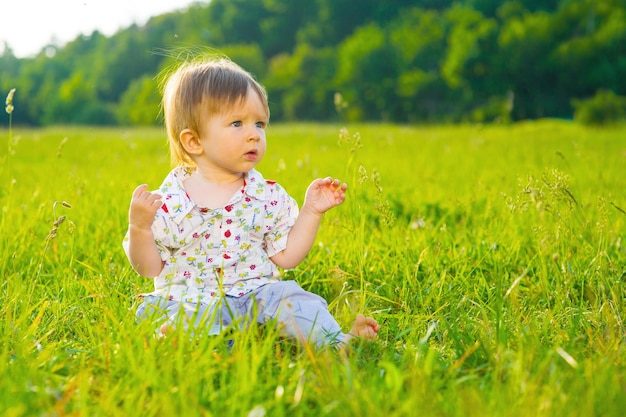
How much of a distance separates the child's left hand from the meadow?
94 millimetres

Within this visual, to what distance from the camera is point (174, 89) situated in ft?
8.34

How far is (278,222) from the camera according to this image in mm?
2562

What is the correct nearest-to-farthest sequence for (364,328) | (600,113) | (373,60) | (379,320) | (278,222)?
(364,328) → (379,320) → (278,222) → (600,113) → (373,60)

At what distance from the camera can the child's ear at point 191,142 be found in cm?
247

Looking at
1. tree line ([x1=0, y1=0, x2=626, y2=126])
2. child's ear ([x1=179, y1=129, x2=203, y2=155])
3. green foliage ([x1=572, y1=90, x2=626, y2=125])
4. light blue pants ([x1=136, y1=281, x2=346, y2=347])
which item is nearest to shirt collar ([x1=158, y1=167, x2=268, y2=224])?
child's ear ([x1=179, y1=129, x2=203, y2=155])

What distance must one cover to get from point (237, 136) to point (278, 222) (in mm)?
350

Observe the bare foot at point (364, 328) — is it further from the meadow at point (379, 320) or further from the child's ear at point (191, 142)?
the child's ear at point (191, 142)

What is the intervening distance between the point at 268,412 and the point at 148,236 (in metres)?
0.93

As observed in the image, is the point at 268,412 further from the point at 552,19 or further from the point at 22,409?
the point at 552,19

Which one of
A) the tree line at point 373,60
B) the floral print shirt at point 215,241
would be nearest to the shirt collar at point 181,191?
the floral print shirt at point 215,241

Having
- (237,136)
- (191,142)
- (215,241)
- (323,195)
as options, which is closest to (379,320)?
(323,195)

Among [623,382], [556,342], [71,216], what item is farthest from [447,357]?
[71,216]

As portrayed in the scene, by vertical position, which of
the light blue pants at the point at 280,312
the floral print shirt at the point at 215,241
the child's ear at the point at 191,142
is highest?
the child's ear at the point at 191,142

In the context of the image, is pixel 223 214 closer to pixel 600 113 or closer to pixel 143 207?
pixel 143 207
